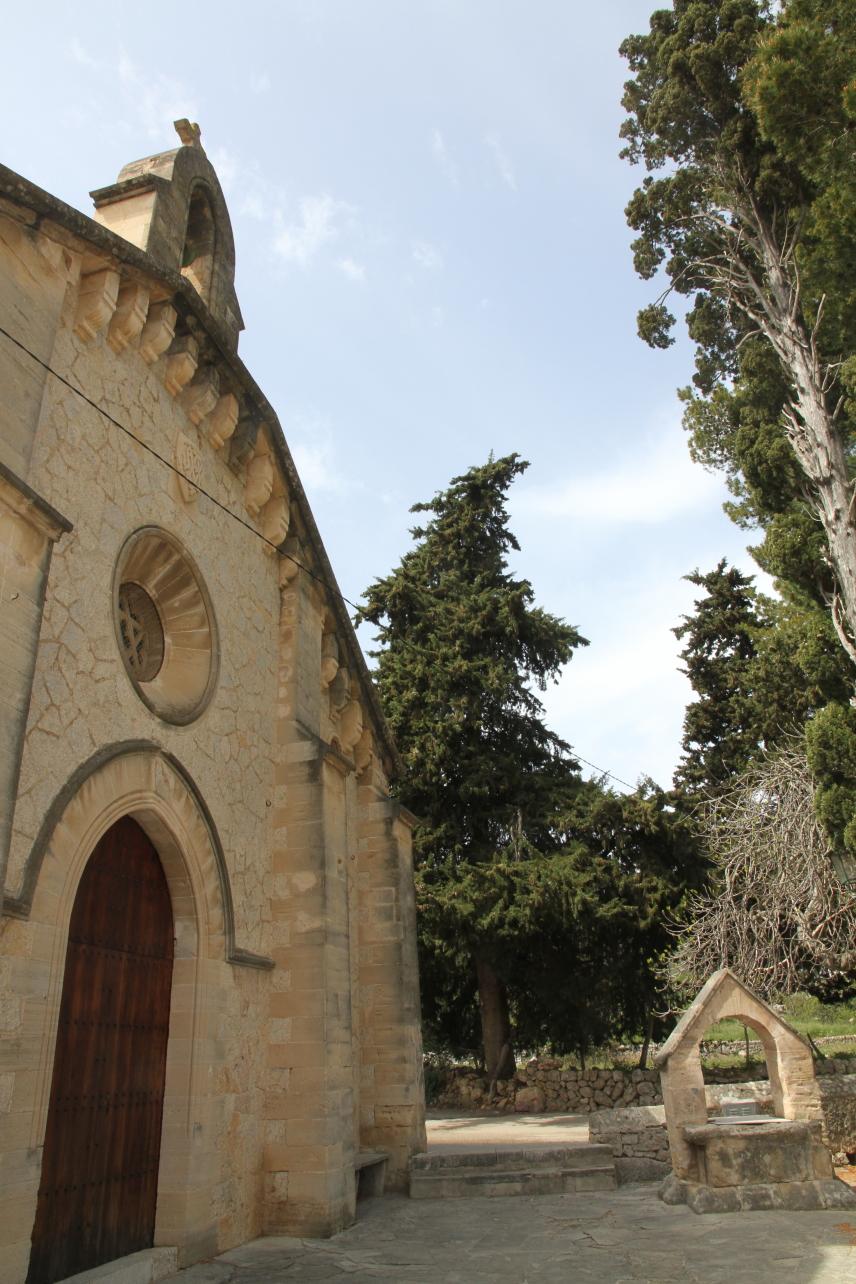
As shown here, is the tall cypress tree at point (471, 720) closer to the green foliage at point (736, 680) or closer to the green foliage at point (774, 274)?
the green foliage at point (736, 680)

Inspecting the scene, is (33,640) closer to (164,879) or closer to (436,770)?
(164,879)

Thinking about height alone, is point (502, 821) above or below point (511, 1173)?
above

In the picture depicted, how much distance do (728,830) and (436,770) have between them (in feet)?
21.0

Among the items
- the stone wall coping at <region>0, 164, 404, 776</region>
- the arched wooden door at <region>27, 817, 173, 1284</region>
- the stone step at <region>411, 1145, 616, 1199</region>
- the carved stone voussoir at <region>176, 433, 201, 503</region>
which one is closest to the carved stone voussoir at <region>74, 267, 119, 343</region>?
the stone wall coping at <region>0, 164, 404, 776</region>

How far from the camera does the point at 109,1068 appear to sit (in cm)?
555

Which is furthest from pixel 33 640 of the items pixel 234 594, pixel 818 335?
pixel 818 335

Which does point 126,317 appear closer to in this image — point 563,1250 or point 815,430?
point 563,1250

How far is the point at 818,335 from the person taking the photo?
13.1 meters

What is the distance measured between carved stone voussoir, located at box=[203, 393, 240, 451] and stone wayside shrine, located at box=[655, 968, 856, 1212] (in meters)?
7.11

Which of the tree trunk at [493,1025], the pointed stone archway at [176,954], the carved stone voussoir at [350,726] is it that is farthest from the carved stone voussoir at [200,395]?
the tree trunk at [493,1025]

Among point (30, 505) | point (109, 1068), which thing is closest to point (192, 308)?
point (30, 505)

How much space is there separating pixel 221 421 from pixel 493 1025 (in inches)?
590

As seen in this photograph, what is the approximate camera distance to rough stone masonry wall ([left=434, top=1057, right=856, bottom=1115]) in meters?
16.9

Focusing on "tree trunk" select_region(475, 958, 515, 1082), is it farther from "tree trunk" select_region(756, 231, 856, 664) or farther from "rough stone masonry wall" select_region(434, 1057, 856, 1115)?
"tree trunk" select_region(756, 231, 856, 664)
